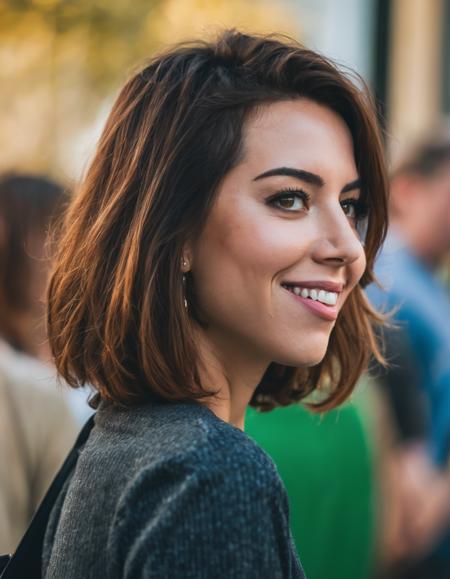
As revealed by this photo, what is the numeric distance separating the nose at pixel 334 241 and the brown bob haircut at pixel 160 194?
0.20 meters

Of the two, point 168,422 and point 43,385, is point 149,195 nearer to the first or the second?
point 168,422

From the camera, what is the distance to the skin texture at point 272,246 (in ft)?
6.20

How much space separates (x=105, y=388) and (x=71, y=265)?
0.88 ft

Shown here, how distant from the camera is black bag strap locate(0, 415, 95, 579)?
6.63ft

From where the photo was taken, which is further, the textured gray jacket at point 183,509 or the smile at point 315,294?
the smile at point 315,294

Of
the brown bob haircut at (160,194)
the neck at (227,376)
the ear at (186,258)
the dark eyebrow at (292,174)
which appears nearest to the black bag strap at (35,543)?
the brown bob haircut at (160,194)

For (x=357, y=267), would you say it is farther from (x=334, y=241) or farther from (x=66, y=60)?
(x=66, y=60)

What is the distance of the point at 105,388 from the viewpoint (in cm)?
192

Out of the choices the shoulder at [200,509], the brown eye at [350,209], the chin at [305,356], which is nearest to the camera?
the shoulder at [200,509]

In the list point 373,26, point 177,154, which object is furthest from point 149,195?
point 373,26

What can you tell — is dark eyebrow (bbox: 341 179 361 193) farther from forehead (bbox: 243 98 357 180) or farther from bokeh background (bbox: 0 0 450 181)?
bokeh background (bbox: 0 0 450 181)

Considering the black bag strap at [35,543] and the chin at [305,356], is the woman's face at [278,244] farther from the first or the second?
the black bag strap at [35,543]

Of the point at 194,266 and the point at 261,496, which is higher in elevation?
the point at 194,266

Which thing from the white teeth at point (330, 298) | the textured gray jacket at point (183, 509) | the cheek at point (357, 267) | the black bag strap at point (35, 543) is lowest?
the black bag strap at point (35, 543)
